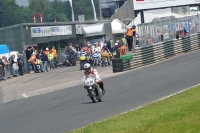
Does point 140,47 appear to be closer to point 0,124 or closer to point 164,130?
point 0,124

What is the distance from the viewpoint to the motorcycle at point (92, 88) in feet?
54.5

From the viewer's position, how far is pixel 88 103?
17000mm

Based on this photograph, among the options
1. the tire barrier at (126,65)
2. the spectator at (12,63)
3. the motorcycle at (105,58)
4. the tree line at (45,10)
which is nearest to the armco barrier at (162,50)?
the tire barrier at (126,65)

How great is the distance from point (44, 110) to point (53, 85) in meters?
10.4

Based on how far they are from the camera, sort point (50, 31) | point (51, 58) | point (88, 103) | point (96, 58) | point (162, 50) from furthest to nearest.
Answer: point (50, 31) → point (51, 58) → point (96, 58) → point (162, 50) → point (88, 103)

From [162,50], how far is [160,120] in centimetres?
2201

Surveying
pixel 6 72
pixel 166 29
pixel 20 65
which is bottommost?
pixel 6 72

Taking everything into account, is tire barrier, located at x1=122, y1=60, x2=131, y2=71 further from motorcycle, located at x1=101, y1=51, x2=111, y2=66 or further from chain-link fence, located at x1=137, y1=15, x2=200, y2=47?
motorcycle, located at x1=101, y1=51, x2=111, y2=66

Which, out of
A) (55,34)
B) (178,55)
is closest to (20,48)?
(55,34)

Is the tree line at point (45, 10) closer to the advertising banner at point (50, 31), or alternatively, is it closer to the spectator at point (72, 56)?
the advertising banner at point (50, 31)

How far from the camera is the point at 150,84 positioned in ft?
67.3

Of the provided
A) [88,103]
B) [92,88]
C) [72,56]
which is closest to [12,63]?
[72,56]

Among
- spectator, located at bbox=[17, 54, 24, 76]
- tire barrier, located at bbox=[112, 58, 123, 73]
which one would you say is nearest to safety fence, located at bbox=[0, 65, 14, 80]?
spectator, located at bbox=[17, 54, 24, 76]

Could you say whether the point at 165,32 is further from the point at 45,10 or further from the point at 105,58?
the point at 45,10
